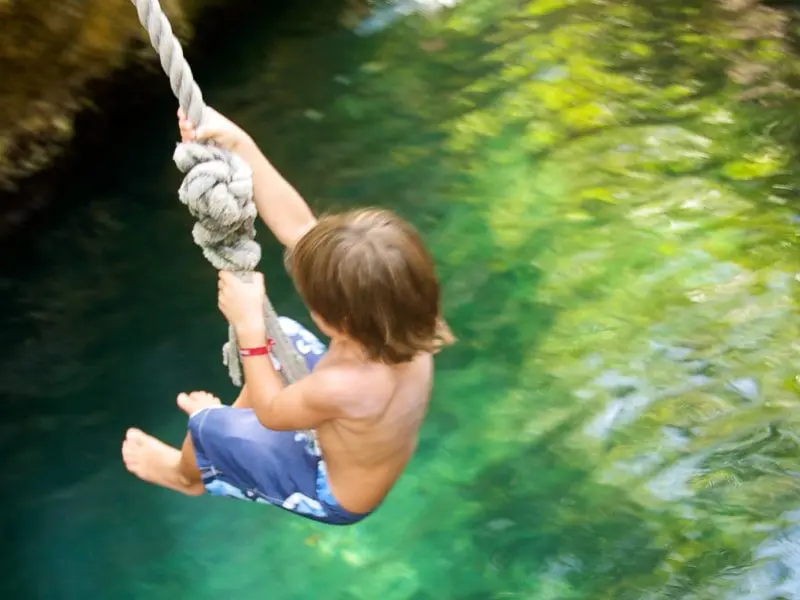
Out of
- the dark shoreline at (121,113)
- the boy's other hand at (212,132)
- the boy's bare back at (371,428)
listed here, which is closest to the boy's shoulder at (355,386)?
the boy's bare back at (371,428)

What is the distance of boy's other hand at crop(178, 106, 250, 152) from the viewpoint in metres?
0.98

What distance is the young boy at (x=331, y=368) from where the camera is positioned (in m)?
0.99

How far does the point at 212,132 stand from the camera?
1.00 m

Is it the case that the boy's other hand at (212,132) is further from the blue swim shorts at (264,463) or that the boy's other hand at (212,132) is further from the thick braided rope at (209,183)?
the blue swim shorts at (264,463)

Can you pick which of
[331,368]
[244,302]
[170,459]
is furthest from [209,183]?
[170,459]

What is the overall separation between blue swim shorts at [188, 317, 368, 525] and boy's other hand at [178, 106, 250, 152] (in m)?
0.32

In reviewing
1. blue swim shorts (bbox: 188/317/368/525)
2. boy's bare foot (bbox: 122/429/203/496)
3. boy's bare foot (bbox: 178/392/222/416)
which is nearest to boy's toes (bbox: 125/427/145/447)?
boy's bare foot (bbox: 122/429/203/496)

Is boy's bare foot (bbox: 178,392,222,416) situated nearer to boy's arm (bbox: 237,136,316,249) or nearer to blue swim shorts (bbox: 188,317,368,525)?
blue swim shorts (bbox: 188,317,368,525)

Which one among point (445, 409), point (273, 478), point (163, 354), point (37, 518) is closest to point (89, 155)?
point (163, 354)

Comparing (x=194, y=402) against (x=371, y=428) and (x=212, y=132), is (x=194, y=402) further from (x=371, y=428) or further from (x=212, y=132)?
(x=212, y=132)

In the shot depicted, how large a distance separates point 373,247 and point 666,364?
1057mm

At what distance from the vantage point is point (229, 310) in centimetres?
102

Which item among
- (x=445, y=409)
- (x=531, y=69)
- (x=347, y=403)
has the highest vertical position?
(x=347, y=403)

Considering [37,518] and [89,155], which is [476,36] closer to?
[89,155]
